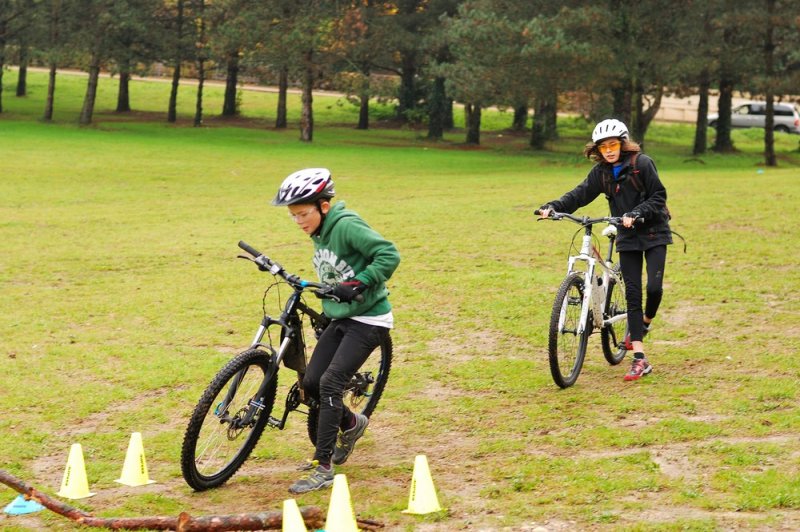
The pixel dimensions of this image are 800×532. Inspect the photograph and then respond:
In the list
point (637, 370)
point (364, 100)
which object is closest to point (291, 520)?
point (637, 370)

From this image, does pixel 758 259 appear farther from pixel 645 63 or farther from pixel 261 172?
pixel 645 63

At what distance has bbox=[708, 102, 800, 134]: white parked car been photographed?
63.4 m

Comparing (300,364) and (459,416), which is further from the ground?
(300,364)

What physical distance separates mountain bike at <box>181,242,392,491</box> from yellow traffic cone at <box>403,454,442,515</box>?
43.6 inches

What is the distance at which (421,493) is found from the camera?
6188 millimetres

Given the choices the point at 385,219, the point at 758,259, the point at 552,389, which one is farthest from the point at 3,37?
the point at 552,389

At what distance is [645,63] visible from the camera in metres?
37.7

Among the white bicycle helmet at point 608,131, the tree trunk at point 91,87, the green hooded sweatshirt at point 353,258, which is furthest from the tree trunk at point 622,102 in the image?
the green hooded sweatshirt at point 353,258

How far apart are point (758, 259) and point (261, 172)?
2035 cm

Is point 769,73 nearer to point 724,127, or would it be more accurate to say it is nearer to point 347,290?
point 724,127

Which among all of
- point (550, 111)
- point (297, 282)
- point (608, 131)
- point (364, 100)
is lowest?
point (297, 282)

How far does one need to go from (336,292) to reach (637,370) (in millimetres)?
3761

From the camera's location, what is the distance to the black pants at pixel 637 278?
9273 mm

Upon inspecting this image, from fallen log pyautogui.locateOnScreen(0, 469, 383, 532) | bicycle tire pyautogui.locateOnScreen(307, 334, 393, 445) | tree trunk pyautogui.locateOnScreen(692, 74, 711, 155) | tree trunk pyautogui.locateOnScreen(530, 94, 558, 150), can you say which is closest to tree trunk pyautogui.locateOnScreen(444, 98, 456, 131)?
tree trunk pyautogui.locateOnScreen(530, 94, 558, 150)
